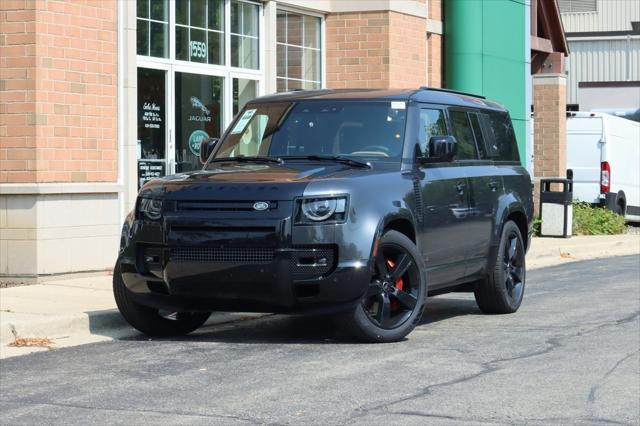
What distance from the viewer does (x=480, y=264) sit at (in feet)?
35.8

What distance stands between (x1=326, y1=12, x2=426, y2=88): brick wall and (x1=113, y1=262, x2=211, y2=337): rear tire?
33.6 feet

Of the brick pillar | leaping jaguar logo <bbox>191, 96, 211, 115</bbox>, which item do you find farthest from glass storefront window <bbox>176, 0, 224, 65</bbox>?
the brick pillar

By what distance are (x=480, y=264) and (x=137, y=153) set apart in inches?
228

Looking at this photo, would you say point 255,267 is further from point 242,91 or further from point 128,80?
point 242,91

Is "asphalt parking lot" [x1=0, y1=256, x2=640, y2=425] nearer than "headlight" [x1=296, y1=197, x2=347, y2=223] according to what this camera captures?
Yes

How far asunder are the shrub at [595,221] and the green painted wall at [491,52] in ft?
5.66

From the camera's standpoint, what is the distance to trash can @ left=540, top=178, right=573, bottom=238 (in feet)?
73.0

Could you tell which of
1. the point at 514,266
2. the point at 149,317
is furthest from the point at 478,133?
the point at 149,317

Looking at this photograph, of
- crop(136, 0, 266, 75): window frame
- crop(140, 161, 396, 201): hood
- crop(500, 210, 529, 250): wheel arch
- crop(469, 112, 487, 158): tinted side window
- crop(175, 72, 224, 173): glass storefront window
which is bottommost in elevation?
crop(500, 210, 529, 250): wheel arch

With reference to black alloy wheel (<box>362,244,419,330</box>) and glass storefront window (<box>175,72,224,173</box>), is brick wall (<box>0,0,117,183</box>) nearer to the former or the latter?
glass storefront window (<box>175,72,224,173</box>)

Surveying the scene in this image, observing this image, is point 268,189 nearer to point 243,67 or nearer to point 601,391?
point 601,391

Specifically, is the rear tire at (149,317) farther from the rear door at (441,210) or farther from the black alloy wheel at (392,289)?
the rear door at (441,210)

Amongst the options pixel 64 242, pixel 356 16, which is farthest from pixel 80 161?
pixel 356 16

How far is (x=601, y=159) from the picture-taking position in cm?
2588
